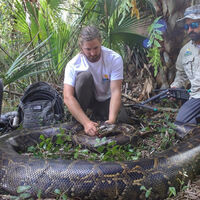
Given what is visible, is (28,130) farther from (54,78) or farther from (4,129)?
(54,78)

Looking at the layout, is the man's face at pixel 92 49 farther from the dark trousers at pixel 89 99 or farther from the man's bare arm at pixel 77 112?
the man's bare arm at pixel 77 112

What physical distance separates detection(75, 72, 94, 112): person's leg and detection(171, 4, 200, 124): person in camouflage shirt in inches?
63.8

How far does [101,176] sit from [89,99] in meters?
2.20

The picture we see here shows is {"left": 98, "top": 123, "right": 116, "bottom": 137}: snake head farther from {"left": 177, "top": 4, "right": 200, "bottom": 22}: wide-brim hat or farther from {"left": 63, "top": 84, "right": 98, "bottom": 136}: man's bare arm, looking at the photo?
{"left": 177, "top": 4, "right": 200, "bottom": 22}: wide-brim hat

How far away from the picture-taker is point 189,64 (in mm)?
4734

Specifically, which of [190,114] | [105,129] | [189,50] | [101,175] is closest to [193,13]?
[189,50]

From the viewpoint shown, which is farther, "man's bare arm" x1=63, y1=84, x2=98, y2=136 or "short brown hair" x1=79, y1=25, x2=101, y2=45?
"short brown hair" x1=79, y1=25, x2=101, y2=45

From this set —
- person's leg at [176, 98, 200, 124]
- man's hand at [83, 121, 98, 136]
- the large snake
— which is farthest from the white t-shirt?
the large snake

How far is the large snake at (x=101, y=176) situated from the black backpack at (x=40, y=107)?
1688 millimetres

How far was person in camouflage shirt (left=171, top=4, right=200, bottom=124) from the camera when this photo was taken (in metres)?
4.40

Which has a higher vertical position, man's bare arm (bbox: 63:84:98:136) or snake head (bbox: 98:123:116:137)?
man's bare arm (bbox: 63:84:98:136)

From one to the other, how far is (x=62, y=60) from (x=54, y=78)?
2.23 ft

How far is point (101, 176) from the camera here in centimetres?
251

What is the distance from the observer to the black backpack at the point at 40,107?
4.56 metres
